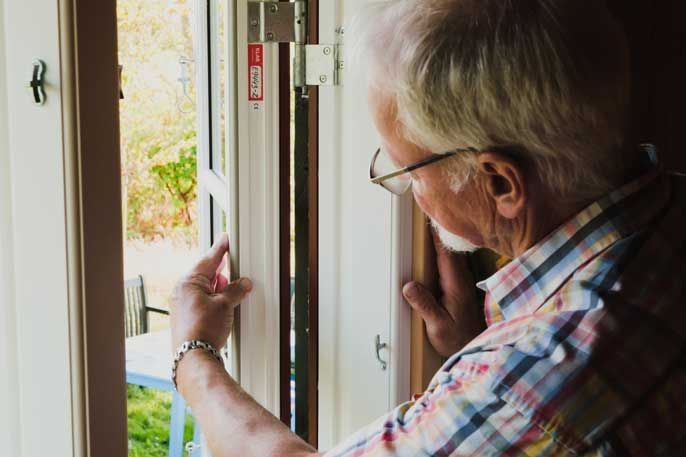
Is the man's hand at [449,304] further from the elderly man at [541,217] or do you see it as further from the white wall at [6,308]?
the white wall at [6,308]

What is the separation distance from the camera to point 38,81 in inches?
37.6

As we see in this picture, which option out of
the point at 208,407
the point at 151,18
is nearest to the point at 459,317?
the point at 208,407

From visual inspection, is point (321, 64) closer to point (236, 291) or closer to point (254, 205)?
point (254, 205)

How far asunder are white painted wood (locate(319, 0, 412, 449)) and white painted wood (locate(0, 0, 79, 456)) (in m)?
0.50

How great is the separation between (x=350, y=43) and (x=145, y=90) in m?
4.95

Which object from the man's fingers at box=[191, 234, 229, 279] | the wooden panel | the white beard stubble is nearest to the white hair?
the white beard stubble

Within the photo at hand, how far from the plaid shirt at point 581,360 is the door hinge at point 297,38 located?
57 cm

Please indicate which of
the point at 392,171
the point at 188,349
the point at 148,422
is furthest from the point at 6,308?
the point at 148,422

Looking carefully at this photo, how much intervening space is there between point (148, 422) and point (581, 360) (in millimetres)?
3910

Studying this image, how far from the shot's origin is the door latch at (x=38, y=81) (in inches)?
37.5

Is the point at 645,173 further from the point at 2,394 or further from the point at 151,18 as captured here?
the point at 151,18

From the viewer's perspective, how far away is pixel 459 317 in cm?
136

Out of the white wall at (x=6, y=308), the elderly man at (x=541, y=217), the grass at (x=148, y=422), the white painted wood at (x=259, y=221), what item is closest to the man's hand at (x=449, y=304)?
the white painted wood at (x=259, y=221)

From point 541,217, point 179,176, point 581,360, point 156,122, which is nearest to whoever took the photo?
point 581,360
